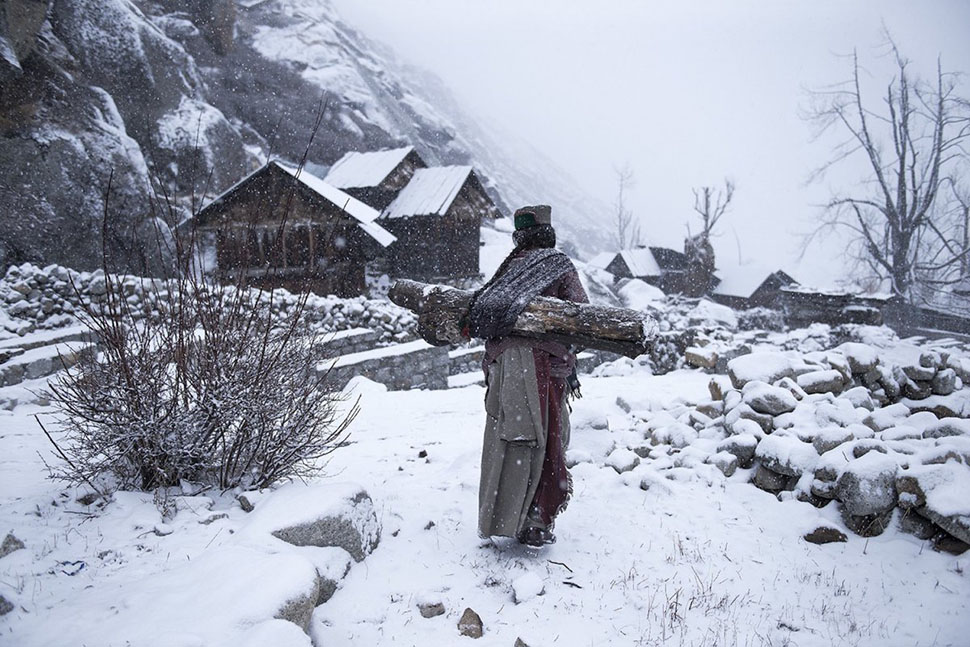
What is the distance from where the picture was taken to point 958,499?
A: 2965mm

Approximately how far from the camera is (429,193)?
20328mm

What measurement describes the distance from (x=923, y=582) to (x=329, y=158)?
119 ft

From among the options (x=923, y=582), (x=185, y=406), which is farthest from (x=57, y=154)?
(x=923, y=582)

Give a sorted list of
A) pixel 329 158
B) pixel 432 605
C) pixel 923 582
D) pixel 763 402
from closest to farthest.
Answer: pixel 432 605 < pixel 923 582 < pixel 763 402 < pixel 329 158

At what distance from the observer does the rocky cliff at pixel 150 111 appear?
40.7ft

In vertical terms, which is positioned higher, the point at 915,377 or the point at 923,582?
the point at 915,377

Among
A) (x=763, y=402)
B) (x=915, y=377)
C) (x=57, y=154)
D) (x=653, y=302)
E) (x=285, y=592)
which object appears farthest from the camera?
(x=653, y=302)

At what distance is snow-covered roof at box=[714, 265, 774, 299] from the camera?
104ft

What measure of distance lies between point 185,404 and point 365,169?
20.2 metres

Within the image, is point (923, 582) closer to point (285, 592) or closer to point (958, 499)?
point (958, 499)

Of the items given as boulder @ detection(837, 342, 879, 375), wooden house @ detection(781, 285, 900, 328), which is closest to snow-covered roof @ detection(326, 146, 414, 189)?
boulder @ detection(837, 342, 879, 375)

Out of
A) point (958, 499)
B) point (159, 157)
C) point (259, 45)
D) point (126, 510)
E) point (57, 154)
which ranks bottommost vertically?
point (126, 510)

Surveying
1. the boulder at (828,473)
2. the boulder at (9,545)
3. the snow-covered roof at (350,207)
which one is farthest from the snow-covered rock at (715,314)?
the boulder at (9,545)

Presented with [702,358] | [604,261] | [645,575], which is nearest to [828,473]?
[645,575]
